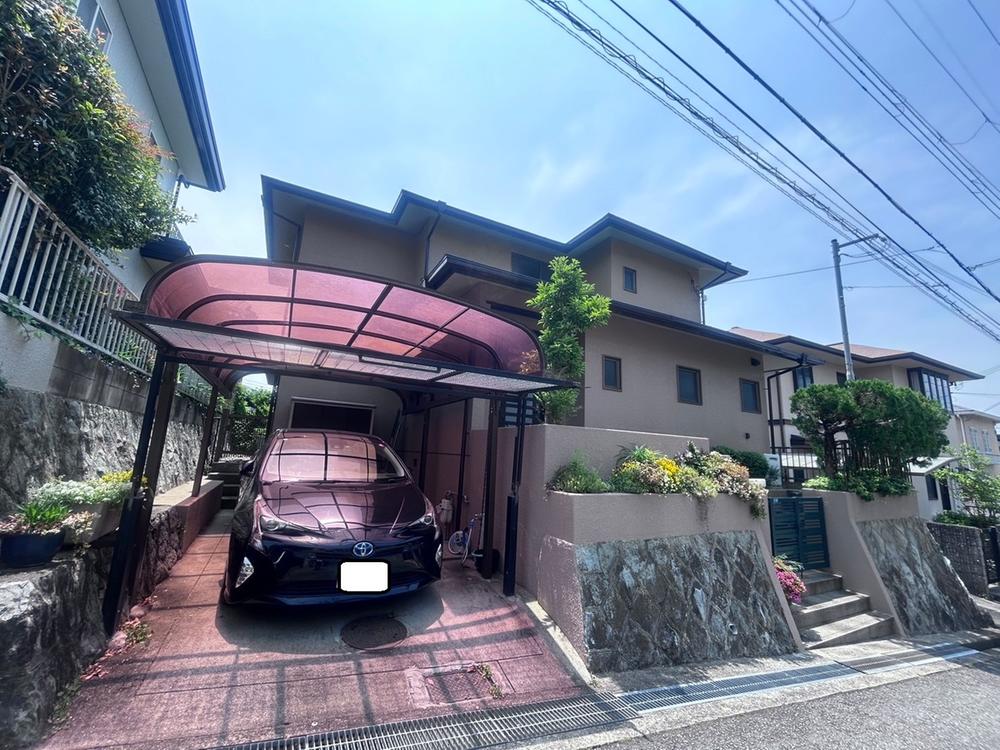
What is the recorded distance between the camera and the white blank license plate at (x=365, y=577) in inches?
123

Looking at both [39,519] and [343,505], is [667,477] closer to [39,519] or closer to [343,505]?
[343,505]

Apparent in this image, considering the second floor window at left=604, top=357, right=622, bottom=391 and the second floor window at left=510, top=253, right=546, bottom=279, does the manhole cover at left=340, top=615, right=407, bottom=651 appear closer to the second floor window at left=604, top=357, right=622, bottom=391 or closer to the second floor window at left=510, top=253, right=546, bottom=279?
the second floor window at left=604, top=357, right=622, bottom=391

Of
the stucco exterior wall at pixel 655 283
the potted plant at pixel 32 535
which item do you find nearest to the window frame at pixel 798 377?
the stucco exterior wall at pixel 655 283

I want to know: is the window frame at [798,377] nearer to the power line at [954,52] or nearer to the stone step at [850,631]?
the power line at [954,52]

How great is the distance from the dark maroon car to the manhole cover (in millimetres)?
346

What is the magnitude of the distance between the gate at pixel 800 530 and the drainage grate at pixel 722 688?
2214mm

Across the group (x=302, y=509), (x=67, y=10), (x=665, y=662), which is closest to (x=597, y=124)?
(x=67, y=10)

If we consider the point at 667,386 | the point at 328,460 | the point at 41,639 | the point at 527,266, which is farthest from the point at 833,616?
the point at 527,266

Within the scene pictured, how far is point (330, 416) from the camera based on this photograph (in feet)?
26.5

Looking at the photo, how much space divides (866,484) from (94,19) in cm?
1283

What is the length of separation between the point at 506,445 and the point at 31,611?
3.97 meters

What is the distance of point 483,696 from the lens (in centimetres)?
282

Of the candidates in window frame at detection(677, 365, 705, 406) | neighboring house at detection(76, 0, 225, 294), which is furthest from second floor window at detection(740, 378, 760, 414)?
neighboring house at detection(76, 0, 225, 294)

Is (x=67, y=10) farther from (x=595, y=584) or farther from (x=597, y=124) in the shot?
(x=595, y=584)
